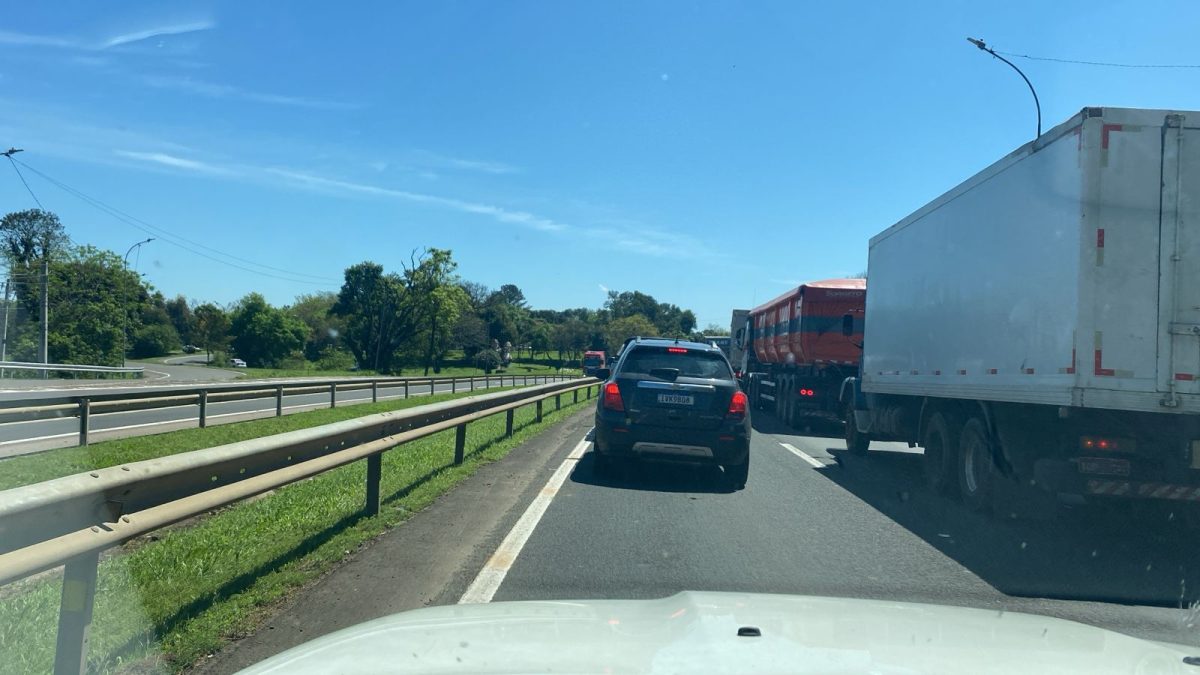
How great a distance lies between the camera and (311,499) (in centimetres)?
904

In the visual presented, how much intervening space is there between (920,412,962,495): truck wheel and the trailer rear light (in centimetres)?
272

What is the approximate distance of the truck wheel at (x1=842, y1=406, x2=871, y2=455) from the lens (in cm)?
1534

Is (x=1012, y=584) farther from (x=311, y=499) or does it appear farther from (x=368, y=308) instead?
(x=368, y=308)

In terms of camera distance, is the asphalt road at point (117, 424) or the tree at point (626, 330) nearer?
the asphalt road at point (117, 424)

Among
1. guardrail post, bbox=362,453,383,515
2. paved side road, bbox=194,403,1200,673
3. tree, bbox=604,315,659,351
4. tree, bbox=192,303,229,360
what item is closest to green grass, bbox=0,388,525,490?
guardrail post, bbox=362,453,383,515

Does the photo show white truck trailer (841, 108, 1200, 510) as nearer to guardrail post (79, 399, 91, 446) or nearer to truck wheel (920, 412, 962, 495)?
truck wheel (920, 412, 962, 495)

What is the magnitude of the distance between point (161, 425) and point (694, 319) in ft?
478

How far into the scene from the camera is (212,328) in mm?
119875

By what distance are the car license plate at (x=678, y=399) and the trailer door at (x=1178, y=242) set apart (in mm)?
4906

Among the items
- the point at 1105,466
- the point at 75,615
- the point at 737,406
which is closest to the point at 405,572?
the point at 75,615

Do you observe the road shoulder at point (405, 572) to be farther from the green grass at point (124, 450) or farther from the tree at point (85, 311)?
the tree at point (85, 311)

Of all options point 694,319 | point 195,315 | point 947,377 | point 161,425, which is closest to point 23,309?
point 161,425

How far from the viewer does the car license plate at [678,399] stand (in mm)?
10820

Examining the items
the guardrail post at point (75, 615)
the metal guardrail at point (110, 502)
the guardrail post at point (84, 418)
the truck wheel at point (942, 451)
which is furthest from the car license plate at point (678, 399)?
the guardrail post at point (84, 418)
